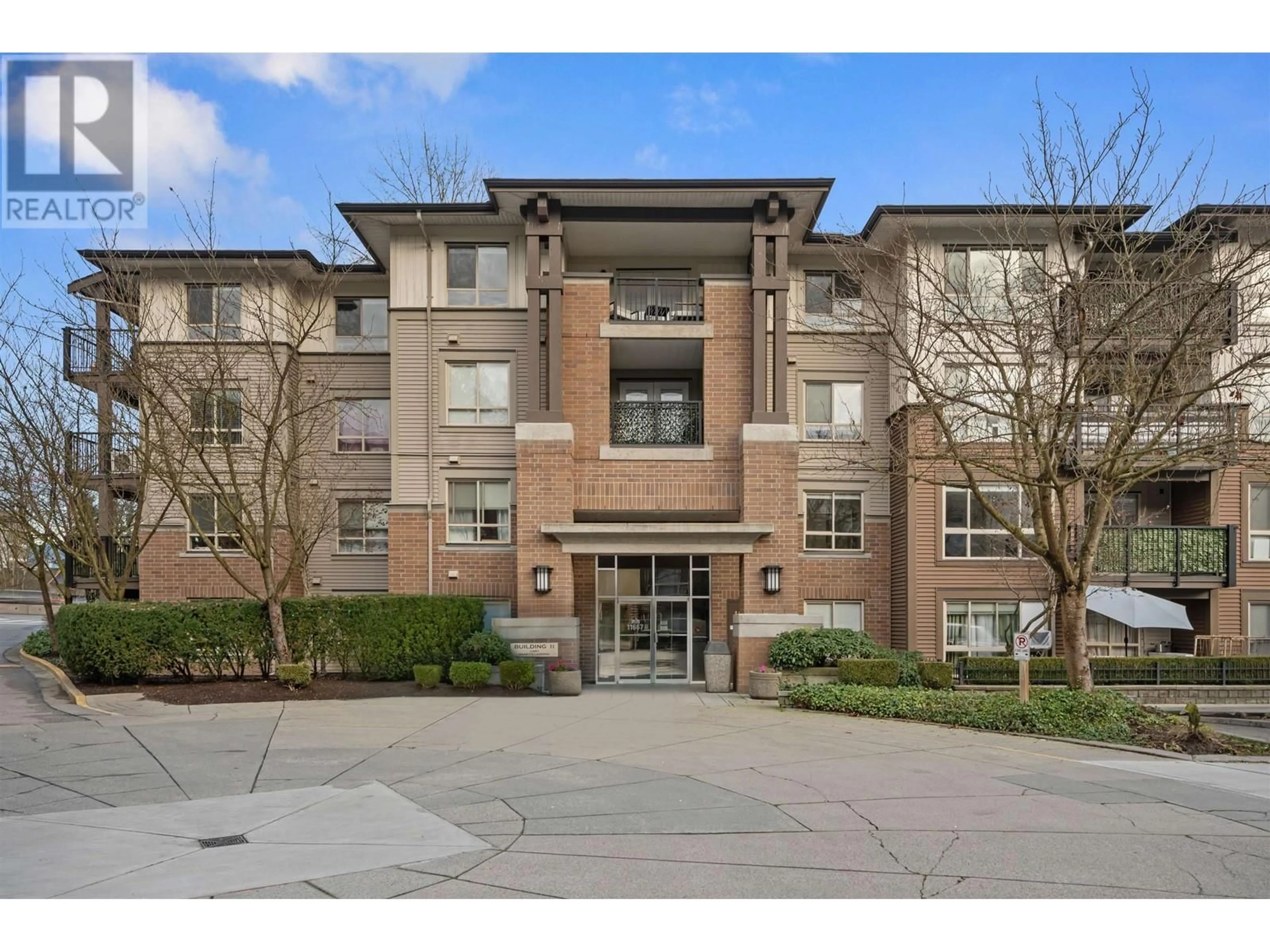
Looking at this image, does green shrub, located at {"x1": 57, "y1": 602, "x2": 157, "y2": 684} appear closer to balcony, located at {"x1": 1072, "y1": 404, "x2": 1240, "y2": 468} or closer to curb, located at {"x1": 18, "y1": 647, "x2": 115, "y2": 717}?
curb, located at {"x1": 18, "y1": 647, "x2": 115, "y2": 717}

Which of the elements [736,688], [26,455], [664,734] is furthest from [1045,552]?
[26,455]

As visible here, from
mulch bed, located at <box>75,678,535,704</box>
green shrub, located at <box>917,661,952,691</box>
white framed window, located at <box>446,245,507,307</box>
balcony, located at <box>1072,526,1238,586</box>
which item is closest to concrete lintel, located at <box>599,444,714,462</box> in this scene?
white framed window, located at <box>446,245,507,307</box>

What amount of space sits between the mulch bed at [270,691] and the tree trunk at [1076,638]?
33.1ft

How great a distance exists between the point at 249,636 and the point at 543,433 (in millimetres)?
7538

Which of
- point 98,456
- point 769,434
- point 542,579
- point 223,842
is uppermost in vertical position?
point 769,434

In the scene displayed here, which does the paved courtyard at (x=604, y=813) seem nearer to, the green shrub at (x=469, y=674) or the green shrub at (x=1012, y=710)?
the green shrub at (x=1012, y=710)

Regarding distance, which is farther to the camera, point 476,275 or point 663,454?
point 476,275

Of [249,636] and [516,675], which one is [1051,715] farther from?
[249,636]

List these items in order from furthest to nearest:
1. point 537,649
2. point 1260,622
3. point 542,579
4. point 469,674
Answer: point 1260,622 → point 542,579 → point 537,649 → point 469,674

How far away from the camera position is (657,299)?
2225cm

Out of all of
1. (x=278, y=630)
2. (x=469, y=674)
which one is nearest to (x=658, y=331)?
(x=469, y=674)

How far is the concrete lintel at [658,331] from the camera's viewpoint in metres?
21.2

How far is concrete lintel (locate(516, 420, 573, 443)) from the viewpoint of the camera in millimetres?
20391

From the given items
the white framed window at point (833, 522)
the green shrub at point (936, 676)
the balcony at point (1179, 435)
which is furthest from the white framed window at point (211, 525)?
the balcony at point (1179, 435)
